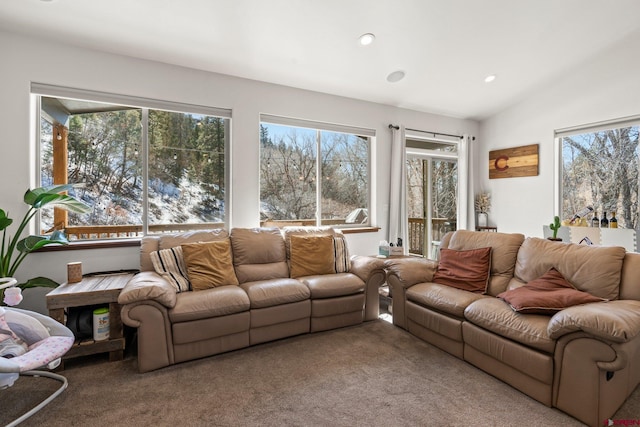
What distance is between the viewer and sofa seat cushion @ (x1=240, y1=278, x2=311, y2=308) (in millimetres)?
2611

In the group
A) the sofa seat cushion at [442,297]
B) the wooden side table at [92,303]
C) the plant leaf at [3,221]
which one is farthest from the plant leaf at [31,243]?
the sofa seat cushion at [442,297]

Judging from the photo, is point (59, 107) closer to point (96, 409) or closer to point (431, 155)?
point (96, 409)

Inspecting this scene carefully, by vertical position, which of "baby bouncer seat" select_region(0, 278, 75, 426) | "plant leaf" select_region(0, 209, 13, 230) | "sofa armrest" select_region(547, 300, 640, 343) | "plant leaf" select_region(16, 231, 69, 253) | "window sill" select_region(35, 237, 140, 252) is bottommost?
"baby bouncer seat" select_region(0, 278, 75, 426)

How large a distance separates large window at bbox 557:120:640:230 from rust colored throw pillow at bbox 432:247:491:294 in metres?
2.46

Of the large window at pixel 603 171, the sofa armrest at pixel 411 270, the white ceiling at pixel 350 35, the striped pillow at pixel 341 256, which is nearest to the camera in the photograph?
the white ceiling at pixel 350 35

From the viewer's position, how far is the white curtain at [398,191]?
4523 millimetres

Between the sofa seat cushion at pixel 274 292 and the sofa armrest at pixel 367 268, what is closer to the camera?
the sofa seat cushion at pixel 274 292

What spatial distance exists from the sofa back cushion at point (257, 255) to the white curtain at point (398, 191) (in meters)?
1.91

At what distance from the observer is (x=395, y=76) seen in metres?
3.84

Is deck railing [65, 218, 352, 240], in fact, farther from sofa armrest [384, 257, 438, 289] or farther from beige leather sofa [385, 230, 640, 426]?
beige leather sofa [385, 230, 640, 426]

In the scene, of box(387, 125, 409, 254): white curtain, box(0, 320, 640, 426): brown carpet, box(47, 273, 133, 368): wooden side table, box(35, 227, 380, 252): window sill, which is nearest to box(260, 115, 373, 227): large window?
box(387, 125, 409, 254): white curtain

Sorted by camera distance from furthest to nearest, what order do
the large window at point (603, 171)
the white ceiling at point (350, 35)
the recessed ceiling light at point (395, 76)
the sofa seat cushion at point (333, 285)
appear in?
the large window at point (603, 171) < the recessed ceiling light at point (395, 76) < the sofa seat cushion at point (333, 285) < the white ceiling at point (350, 35)

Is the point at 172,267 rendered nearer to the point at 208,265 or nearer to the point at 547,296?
the point at 208,265

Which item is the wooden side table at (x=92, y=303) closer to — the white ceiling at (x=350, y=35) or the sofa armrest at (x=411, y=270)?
the white ceiling at (x=350, y=35)
